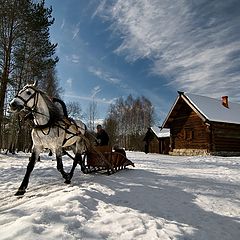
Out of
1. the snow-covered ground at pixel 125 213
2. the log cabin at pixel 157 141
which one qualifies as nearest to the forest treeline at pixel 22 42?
the snow-covered ground at pixel 125 213

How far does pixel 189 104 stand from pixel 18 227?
26520 mm

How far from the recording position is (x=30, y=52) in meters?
22.9

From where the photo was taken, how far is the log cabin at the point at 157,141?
42.1 metres

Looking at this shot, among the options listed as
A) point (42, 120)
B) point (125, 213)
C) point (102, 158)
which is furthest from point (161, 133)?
point (125, 213)

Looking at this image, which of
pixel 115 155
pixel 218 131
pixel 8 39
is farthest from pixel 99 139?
pixel 218 131

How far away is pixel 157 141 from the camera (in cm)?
4381

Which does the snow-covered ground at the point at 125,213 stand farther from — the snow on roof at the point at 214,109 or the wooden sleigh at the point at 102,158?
the snow on roof at the point at 214,109

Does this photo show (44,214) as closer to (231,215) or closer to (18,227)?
(18,227)

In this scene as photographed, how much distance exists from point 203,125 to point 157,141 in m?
15.9

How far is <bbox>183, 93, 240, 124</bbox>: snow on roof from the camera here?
1084 inches

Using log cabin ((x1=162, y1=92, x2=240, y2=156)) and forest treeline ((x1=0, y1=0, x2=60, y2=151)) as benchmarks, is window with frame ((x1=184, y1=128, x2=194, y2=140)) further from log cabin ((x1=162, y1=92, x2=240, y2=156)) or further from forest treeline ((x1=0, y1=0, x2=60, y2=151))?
forest treeline ((x1=0, y1=0, x2=60, y2=151))

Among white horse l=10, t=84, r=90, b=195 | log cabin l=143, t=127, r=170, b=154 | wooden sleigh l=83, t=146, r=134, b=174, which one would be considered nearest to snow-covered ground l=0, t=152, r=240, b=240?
white horse l=10, t=84, r=90, b=195

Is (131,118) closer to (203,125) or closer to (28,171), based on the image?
(203,125)

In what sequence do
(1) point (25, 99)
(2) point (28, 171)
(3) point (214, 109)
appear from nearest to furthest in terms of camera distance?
1. (2) point (28, 171)
2. (1) point (25, 99)
3. (3) point (214, 109)
